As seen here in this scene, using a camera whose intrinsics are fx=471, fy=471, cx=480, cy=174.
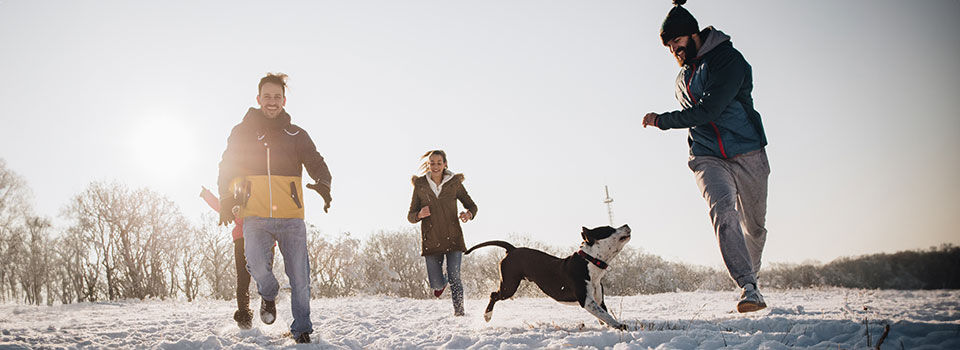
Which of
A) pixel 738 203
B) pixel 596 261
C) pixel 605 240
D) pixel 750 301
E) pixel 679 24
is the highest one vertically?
pixel 679 24

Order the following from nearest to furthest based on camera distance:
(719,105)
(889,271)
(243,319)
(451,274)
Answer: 1. (719,105)
2. (243,319)
3. (451,274)
4. (889,271)

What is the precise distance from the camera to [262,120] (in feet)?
14.6

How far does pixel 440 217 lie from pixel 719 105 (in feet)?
11.6

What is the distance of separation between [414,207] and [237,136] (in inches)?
103

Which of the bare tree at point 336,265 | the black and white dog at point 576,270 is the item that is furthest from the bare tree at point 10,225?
the black and white dog at point 576,270

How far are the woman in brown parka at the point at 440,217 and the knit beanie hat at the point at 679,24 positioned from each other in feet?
10.7

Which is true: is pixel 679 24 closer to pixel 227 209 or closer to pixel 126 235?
pixel 227 209

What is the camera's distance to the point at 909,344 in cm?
248

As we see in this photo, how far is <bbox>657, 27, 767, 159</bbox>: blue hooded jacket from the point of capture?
395 centimetres

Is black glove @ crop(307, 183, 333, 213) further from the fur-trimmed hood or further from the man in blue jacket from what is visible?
the man in blue jacket

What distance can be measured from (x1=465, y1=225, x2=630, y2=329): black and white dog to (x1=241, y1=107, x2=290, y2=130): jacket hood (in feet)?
8.63

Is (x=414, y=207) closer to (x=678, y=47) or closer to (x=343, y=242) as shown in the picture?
(x=678, y=47)

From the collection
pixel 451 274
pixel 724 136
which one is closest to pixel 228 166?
pixel 451 274

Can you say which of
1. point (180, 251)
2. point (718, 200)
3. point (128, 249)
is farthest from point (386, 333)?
point (180, 251)
